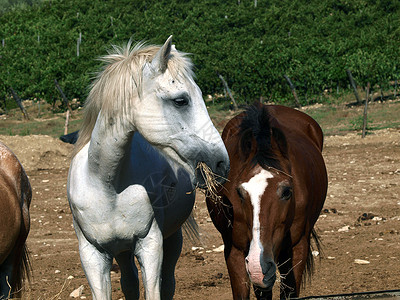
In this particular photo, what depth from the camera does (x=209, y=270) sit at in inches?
230

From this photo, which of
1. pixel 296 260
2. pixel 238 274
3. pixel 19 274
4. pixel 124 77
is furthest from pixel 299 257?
pixel 19 274

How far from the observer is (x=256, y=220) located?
317 centimetres

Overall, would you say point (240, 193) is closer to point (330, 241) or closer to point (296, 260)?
point (296, 260)

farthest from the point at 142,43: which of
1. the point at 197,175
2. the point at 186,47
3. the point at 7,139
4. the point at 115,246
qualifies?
the point at 186,47

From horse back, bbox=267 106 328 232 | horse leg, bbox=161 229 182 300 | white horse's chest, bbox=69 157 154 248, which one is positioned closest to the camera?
white horse's chest, bbox=69 157 154 248

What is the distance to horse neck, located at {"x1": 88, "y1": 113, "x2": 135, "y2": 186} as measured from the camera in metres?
2.87

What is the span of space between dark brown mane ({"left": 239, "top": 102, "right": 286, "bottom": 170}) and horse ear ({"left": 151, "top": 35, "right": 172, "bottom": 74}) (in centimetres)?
100

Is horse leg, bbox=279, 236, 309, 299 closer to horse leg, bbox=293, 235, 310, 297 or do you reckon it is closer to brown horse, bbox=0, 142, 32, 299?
horse leg, bbox=293, 235, 310, 297

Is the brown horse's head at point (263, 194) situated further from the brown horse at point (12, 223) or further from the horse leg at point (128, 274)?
the brown horse at point (12, 223)

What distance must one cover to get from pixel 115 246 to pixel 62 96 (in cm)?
2645

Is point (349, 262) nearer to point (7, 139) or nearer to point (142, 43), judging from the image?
point (142, 43)

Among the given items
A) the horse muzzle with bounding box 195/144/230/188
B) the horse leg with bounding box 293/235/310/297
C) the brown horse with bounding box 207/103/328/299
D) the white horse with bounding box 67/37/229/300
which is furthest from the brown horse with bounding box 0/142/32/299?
the horse leg with bounding box 293/235/310/297

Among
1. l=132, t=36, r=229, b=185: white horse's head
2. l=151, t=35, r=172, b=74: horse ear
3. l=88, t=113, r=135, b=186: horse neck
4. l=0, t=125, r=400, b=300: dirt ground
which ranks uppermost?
l=151, t=35, r=172, b=74: horse ear

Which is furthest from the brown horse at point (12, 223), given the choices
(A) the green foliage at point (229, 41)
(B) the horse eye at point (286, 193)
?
(A) the green foliage at point (229, 41)
